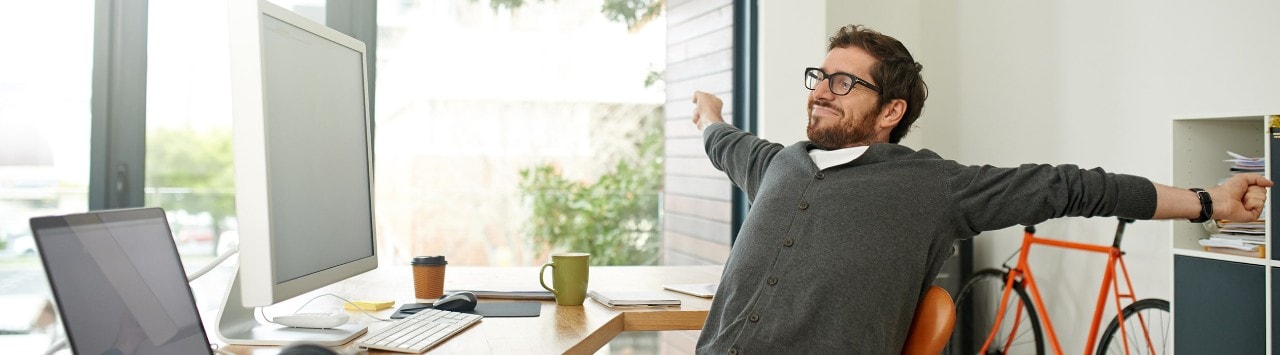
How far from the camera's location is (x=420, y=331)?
1591mm

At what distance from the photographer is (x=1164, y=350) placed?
3205mm

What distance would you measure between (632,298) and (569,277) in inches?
5.1

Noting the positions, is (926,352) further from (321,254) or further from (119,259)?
(119,259)

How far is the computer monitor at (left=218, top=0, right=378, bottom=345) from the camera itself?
135 centimetres

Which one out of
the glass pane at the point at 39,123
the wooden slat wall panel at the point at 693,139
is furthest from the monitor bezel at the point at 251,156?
the wooden slat wall panel at the point at 693,139

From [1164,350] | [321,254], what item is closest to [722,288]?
[321,254]

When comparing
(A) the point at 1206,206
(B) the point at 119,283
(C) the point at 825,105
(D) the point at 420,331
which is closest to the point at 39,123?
(D) the point at 420,331

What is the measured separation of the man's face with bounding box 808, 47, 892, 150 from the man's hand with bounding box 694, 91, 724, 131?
17.0 inches

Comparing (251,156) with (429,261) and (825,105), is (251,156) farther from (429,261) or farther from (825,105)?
(825,105)

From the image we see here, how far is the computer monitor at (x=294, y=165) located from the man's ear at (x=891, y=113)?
967 mm

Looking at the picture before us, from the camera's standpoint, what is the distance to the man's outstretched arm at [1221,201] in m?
1.63

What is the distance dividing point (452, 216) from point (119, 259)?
106 inches

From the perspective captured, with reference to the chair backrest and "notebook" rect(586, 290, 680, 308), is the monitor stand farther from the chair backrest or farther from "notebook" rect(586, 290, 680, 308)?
the chair backrest

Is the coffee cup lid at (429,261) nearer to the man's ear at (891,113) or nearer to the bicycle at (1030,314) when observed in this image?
the man's ear at (891,113)
